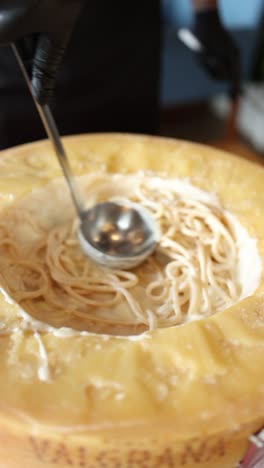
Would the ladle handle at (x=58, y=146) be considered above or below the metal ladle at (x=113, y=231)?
above

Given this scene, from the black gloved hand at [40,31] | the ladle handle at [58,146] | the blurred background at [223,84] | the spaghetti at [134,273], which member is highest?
the black gloved hand at [40,31]

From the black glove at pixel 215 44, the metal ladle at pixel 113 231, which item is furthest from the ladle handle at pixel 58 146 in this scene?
the black glove at pixel 215 44

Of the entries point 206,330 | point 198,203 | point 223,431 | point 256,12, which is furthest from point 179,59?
point 223,431

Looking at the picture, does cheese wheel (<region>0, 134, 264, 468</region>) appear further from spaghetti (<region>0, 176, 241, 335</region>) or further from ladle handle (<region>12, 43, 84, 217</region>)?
ladle handle (<region>12, 43, 84, 217</region>)

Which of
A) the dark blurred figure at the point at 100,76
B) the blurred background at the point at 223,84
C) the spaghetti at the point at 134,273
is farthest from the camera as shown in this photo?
the blurred background at the point at 223,84

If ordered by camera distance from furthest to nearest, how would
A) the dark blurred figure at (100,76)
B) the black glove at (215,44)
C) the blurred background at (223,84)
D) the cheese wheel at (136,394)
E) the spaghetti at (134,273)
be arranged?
the blurred background at (223,84), the dark blurred figure at (100,76), the black glove at (215,44), the spaghetti at (134,273), the cheese wheel at (136,394)

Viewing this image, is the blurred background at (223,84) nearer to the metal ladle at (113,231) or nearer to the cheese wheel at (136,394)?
the metal ladle at (113,231)

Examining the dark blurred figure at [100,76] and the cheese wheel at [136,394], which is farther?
the dark blurred figure at [100,76]
